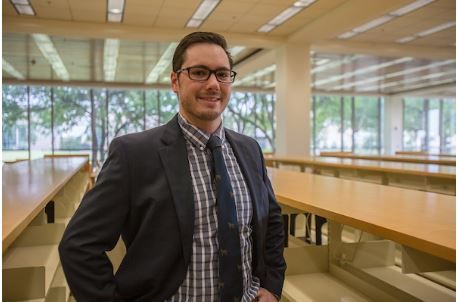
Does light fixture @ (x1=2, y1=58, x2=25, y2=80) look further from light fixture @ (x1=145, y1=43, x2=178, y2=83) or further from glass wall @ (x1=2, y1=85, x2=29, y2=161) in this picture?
light fixture @ (x1=145, y1=43, x2=178, y2=83)

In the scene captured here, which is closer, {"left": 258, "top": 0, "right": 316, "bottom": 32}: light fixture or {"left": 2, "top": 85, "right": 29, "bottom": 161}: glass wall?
{"left": 258, "top": 0, "right": 316, "bottom": 32}: light fixture

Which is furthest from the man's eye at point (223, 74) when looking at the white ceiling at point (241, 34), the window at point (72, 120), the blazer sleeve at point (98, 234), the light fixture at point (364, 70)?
the window at point (72, 120)

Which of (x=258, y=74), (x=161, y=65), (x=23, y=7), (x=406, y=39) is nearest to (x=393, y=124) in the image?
(x=258, y=74)

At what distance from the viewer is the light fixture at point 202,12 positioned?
23.3 feet

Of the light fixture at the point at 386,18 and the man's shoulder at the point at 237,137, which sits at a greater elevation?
the light fixture at the point at 386,18

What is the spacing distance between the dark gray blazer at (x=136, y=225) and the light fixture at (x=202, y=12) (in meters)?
6.24

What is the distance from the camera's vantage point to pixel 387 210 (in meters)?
1.63

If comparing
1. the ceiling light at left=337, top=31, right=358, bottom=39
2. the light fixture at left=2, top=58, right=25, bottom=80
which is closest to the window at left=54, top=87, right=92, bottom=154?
the light fixture at left=2, top=58, right=25, bottom=80

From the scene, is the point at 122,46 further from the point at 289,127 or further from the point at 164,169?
the point at 164,169

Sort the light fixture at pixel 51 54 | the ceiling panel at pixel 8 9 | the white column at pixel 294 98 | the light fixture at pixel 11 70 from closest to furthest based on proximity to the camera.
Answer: the ceiling panel at pixel 8 9 → the light fixture at pixel 51 54 → the white column at pixel 294 98 → the light fixture at pixel 11 70

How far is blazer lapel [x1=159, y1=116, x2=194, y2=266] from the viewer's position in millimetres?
1184

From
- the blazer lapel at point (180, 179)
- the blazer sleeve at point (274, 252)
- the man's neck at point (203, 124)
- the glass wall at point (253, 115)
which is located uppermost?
the glass wall at point (253, 115)

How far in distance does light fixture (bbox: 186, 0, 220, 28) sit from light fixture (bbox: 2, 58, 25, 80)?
5987 mm

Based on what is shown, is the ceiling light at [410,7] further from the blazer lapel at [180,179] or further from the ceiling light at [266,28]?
the blazer lapel at [180,179]
